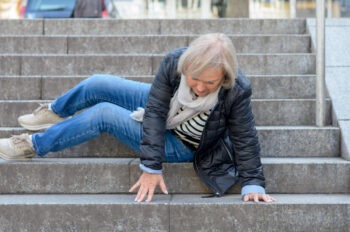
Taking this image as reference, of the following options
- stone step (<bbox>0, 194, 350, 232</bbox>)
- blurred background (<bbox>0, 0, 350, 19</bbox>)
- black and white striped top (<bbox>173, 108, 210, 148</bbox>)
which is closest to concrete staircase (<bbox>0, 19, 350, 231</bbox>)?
stone step (<bbox>0, 194, 350, 232</bbox>)

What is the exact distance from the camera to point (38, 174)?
4699mm

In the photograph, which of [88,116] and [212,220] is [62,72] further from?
[212,220]

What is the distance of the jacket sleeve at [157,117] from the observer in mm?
4254

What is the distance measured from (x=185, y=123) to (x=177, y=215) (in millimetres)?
544

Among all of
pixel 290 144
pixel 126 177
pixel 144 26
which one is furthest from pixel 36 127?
pixel 144 26

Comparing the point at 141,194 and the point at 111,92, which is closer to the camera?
the point at 141,194

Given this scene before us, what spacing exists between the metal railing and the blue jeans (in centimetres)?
110

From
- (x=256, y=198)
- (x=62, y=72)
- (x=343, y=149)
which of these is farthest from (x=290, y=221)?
(x=62, y=72)

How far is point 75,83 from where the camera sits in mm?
5852

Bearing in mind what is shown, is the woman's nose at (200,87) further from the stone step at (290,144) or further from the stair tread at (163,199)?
the stone step at (290,144)

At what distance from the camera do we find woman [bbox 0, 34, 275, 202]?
13.1 ft

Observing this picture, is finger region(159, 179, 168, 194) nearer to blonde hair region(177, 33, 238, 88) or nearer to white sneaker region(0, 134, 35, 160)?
blonde hair region(177, 33, 238, 88)

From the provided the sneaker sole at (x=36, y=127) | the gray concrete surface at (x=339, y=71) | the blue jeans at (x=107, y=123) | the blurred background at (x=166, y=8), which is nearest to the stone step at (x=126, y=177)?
the blue jeans at (x=107, y=123)

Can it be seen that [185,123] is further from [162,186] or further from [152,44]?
[152,44]
